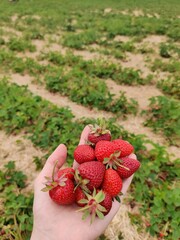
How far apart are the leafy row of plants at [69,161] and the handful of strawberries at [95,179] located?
1453 millimetres

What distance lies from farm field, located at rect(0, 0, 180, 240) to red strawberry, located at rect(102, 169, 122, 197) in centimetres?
138

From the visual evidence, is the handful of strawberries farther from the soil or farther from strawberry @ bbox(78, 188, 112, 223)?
the soil

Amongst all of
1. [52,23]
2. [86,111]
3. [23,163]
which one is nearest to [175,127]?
[86,111]

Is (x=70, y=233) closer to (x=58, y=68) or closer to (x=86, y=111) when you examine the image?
(x=86, y=111)

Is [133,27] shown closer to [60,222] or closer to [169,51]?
[169,51]

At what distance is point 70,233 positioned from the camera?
7.59 ft

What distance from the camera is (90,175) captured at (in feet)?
7.48

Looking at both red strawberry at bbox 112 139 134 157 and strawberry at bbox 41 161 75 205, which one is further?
red strawberry at bbox 112 139 134 157

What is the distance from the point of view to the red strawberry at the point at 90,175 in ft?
7.42

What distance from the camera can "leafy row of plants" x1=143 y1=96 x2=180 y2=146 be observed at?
18.0 ft

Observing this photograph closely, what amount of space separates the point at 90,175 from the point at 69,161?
2.24 metres

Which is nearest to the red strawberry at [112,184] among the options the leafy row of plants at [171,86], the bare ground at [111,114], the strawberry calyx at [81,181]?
the strawberry calyx at [81,181]

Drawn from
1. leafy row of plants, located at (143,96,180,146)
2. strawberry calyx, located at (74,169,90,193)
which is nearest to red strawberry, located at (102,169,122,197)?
strawberry calyx, located at (74,169,90,193)

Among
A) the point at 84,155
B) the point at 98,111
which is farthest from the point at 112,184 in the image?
the point at 98,111
